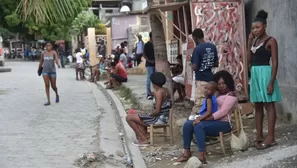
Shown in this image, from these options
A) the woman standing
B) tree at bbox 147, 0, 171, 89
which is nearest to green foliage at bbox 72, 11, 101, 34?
the woman standing

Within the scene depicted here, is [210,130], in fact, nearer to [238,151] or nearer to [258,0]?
[238,151]

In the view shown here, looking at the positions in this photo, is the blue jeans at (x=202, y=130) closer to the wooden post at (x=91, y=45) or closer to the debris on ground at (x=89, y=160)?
the debris on ground at (x=89, y=160)

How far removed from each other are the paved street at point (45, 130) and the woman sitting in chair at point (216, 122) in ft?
5.75

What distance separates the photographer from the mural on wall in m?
8.62

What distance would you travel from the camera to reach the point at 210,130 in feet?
19.9

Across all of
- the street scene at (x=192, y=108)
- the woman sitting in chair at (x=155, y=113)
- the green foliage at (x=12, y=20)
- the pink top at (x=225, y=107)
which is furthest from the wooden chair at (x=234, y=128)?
the green foliage at (x=12, y=20)

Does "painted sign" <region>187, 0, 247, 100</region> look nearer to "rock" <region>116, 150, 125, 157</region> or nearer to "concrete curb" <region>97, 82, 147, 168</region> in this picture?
"concrete curb" <region>97, 82, 147, 168</region>

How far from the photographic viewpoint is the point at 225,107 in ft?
20.1

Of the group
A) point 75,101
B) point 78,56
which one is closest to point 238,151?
point 75,101

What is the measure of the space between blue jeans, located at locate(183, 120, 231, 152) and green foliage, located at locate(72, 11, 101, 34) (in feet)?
A: 95.1

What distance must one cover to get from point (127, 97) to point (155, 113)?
20.6 feet

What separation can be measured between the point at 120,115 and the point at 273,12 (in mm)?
4227

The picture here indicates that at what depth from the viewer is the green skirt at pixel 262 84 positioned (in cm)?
603

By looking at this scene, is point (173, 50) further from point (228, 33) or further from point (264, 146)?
point (264, 146)
